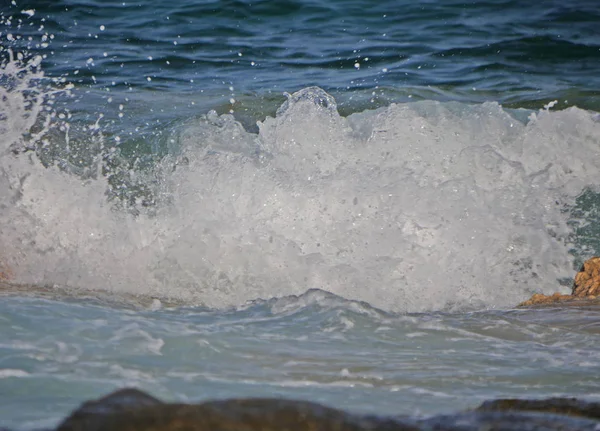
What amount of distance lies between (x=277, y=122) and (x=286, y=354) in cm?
308

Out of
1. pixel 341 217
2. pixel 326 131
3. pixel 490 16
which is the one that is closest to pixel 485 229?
pixel 341 217

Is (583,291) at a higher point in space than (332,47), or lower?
lower

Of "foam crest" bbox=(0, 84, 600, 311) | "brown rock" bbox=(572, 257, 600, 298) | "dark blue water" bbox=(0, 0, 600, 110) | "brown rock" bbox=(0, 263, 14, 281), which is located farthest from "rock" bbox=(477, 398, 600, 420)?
"dark blue water" bbox=(0, 0, 600, 110)

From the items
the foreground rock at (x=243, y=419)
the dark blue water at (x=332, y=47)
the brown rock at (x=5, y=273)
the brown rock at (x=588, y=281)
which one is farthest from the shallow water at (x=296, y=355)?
the dark blue water at (x=332, y=47)

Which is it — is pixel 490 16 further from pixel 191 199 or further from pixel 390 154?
pixel 191 199

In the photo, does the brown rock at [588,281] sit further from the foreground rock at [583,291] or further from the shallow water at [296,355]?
the shallow water at [296,355]

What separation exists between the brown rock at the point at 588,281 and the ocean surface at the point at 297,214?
445 millimetres

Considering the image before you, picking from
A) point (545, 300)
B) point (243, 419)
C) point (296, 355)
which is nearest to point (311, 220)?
point (545, 300)

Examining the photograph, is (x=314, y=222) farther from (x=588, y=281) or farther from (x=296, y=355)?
(x=296, y=355)

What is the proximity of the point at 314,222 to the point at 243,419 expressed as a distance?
141 inches

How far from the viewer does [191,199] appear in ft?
17.8

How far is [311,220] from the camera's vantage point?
5328mm

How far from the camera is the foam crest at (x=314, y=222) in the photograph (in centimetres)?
491

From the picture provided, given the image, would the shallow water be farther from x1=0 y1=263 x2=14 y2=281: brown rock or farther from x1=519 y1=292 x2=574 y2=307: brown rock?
x1=0 y1=263 x2=14 y2=281: brown rock
